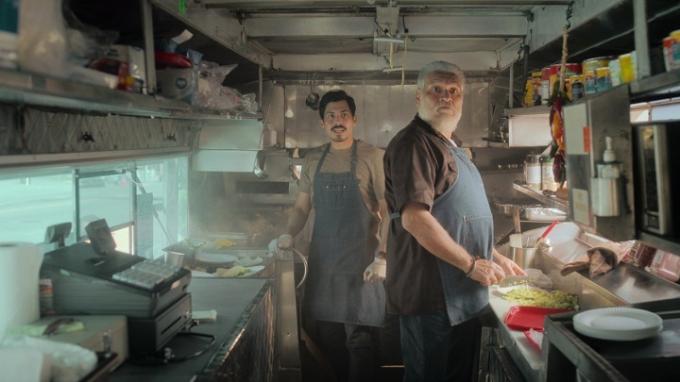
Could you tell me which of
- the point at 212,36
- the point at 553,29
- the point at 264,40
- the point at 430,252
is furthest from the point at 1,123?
the point at 553,29

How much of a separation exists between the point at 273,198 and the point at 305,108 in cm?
87

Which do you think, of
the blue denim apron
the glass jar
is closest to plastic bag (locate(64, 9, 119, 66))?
the blue denim apron

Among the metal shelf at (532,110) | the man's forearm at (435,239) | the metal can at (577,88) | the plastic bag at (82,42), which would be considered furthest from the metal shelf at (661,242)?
the plastic bag at (82,42)

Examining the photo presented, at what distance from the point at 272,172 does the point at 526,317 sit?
2602mm

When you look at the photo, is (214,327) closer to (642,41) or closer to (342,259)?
(342,259)

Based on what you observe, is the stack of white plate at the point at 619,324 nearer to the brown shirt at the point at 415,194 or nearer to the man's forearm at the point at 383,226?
the brown shirt at the point at 415,194

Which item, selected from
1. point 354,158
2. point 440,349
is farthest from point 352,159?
point 440,349

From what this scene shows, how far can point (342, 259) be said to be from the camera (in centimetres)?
338

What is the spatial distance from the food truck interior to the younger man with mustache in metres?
0.20

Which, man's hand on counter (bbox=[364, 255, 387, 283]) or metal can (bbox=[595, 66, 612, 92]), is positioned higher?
metal can (bbox=[595, 66, 612, 92])

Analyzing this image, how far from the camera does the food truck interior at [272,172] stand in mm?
1467

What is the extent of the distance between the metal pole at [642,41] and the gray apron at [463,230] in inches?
39.8

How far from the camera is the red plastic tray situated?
231cm

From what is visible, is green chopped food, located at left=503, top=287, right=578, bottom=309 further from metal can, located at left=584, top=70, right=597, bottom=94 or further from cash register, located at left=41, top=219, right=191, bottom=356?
cash register, located at left=41, top=219, right=191, bottom=356
